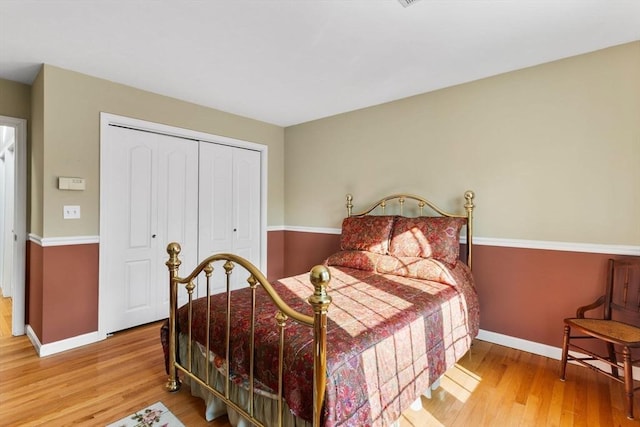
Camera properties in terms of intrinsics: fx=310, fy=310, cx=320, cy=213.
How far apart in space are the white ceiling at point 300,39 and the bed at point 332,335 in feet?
4.33

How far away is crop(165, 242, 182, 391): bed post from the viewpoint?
2.03 metres

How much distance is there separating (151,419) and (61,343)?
1.51 meters

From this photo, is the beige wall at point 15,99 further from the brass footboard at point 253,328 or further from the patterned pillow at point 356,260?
the patterned pillow at point 356,260

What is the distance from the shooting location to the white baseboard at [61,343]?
2.61 meters

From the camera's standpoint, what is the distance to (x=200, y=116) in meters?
3.63

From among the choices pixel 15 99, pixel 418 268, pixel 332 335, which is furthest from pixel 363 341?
pixel 15 99

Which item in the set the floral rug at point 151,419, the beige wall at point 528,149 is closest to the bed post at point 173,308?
the floral rug at point 151,419

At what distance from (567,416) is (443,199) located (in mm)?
1847

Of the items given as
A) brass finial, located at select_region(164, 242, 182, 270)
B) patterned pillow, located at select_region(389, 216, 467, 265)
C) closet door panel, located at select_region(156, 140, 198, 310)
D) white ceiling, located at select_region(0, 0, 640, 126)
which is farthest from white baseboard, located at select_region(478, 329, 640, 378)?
closet door panel, located at select_region(156, 140, 198, 310)

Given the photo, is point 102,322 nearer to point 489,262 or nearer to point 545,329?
point 489,262

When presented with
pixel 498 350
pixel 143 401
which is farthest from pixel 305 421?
pixel 498 350

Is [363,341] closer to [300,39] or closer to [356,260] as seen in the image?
[356,260]

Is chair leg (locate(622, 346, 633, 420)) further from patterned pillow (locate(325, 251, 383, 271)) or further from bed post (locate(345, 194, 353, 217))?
bed post (locate(345, 194, 353, 217))

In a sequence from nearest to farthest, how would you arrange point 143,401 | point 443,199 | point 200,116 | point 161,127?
point 143,401
point 443,199
point 161,127
point 200,116
